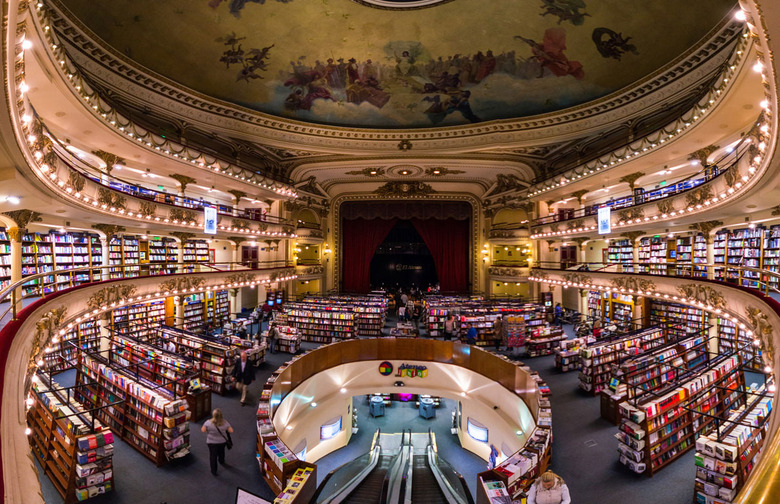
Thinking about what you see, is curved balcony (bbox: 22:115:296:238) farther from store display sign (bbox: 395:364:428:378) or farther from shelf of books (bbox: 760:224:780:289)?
shelf of books (bbox: 760:224:780:289)

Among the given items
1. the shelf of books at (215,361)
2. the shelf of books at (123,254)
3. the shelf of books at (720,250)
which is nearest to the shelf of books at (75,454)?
the shelf of books at (215,361)

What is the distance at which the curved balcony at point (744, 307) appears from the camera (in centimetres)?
87

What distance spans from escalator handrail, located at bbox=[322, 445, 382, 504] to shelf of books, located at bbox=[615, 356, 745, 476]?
520 centimetres

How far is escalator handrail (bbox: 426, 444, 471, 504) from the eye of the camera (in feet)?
20.9

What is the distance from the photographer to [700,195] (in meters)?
7.56

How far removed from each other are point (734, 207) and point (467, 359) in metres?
7.62

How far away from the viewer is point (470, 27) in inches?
436

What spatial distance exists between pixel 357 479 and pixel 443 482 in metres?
2.02

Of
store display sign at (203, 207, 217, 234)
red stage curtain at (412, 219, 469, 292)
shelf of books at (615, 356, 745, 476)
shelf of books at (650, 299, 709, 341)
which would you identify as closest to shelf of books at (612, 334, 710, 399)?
shelf of books at (615, 356, 745, 476)

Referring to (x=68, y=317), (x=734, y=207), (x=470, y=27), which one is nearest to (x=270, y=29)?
(x=470, y=27)

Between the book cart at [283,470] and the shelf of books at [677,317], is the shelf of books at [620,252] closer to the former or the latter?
the shelf of books at [677,317]

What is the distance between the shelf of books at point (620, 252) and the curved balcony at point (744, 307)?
410cm

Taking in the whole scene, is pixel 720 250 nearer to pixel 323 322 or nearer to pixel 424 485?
pixel 424 485

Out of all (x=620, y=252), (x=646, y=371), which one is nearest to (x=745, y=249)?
(x=620, y=252)
